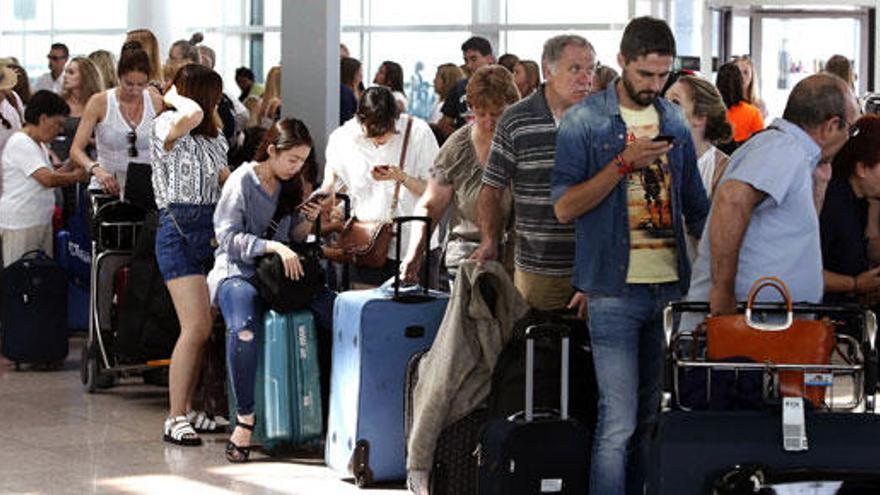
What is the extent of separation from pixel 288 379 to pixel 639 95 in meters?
2.73

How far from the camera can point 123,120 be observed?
1038 cm

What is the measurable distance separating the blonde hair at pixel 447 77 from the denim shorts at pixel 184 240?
4.64m

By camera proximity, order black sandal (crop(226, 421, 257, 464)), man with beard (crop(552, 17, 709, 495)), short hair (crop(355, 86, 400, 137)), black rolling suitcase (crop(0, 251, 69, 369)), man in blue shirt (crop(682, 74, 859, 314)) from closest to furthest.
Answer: man in blue shirt (crop(682, 74, 859, 314)) < man with beard (crop(552, 17, 709, 495)) < black sandal (crop(226, 421, 257, 464)) < short hair (crop(355, 86, 400, 137)) < black rolling suitcase (crop(0, 251, 69, 369))

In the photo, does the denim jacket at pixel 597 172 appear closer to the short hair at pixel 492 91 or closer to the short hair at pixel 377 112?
the short hair at pixel 492 91

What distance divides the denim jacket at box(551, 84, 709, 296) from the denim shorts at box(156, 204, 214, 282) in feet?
9.20

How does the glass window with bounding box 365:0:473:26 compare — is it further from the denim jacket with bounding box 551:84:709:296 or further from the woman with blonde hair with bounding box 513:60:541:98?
the denim jacket with bounding box 551:84:709:296

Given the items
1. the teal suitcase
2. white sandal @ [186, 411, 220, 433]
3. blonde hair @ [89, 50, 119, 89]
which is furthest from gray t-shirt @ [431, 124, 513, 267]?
blonde hair @ [89, 50, 119, 89]

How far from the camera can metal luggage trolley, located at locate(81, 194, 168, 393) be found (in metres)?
9.80

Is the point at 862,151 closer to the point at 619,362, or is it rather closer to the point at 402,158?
the point at 619,362

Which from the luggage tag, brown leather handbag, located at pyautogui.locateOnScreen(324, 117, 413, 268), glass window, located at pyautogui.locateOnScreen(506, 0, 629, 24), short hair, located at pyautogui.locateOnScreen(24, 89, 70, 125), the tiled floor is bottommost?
the tiled floor

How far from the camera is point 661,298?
20.2 ft

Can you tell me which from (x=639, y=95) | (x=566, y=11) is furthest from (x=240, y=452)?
(x=566, y=11)

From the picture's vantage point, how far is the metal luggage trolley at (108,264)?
9805mm

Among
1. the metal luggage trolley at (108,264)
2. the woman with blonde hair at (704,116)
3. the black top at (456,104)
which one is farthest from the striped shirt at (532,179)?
the black top at (456,104)
